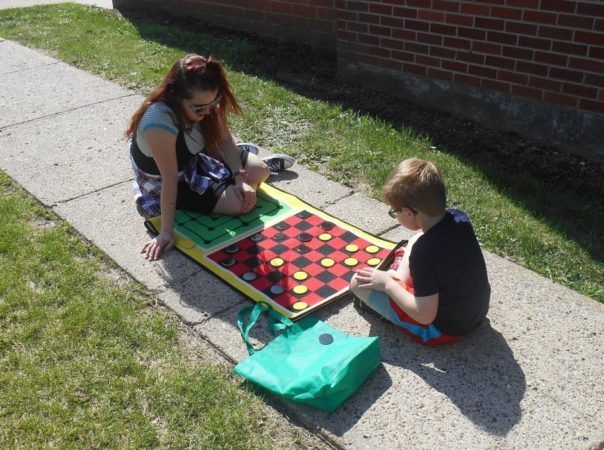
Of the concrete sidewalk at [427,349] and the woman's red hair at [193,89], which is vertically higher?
the woman's red hair at [193,89]

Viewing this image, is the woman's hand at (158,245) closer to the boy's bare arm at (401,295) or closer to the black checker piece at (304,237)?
the black checker piece at (304,237)

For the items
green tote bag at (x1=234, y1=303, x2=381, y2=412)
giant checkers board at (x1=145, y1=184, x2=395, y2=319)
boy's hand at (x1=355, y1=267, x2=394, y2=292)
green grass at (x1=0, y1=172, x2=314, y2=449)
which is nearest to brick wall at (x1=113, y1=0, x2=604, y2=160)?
giant checkers board at (x1=145, y1=184, x2=395, y2=319)

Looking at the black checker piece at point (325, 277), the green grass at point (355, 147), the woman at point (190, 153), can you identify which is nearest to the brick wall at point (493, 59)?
the green grass at point (355, 147)

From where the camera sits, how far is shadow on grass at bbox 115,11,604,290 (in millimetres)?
3962

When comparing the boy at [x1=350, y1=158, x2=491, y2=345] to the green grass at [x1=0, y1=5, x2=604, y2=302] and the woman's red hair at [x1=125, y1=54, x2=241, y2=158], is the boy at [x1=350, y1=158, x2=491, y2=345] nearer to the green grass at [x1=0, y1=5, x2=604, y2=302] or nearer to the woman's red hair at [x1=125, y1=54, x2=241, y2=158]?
the green grass at [x1=0, y1=5, x2=604, y2=302]

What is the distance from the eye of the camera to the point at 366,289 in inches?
120

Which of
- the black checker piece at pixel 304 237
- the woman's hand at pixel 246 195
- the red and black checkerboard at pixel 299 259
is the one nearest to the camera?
the red and black checkerboard at pixel 299 259

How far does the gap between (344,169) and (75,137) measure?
2.17 meters

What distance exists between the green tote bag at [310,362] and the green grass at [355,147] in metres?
1.19

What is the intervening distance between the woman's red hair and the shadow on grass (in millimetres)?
1721

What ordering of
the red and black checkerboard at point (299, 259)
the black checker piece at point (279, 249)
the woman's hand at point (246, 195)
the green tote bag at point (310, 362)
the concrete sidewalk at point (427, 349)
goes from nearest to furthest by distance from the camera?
the concrete sidewalk at point (427, 349), the green tote bag at point (310, 362), the red and black checkerboard at point (299, 259), the black checker piece at point (279, 249), the woman's hand at point (246, 195)

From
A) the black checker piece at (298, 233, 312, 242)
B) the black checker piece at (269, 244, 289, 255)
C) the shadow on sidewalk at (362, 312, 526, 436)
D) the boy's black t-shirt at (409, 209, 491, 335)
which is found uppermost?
the boy's black t-shirt at (409, 209, 491, 335)

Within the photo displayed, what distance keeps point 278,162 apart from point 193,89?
1.15 meters

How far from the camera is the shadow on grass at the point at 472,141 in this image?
396 centimetres
